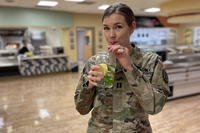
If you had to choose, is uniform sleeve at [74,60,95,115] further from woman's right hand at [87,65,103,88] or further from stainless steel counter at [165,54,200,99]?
stainless steel counter at [165,54,200,99]

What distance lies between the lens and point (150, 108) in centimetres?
88

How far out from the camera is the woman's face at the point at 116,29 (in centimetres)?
92

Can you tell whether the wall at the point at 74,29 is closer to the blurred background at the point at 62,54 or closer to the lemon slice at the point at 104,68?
the blurred background at the point at 62,54

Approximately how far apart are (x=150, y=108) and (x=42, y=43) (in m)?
10.7

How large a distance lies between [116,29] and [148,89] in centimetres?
27

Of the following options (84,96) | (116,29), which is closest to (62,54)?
(84,96)

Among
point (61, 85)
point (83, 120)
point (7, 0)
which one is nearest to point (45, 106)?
point (83, 120)

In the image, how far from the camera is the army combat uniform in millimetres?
879

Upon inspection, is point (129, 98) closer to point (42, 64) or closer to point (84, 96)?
point (84, 96)

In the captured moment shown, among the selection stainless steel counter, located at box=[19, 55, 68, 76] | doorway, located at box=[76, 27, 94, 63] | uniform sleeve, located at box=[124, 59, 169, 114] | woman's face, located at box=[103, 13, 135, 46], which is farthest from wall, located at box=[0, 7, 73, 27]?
uniform sleeve, located at box=[124, 59, 169, 114]

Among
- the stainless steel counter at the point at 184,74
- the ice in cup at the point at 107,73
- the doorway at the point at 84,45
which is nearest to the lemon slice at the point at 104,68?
the ice in cup at the point at 107,73

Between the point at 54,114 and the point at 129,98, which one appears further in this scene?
the point at 54,114

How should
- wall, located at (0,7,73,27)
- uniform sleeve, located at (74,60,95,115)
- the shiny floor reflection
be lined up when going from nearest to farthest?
uniform sleeve, located at (74,60,95,115), the shiny floor reflection, wall, located at (0,7,73,27)

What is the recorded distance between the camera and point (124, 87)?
3.14ft
